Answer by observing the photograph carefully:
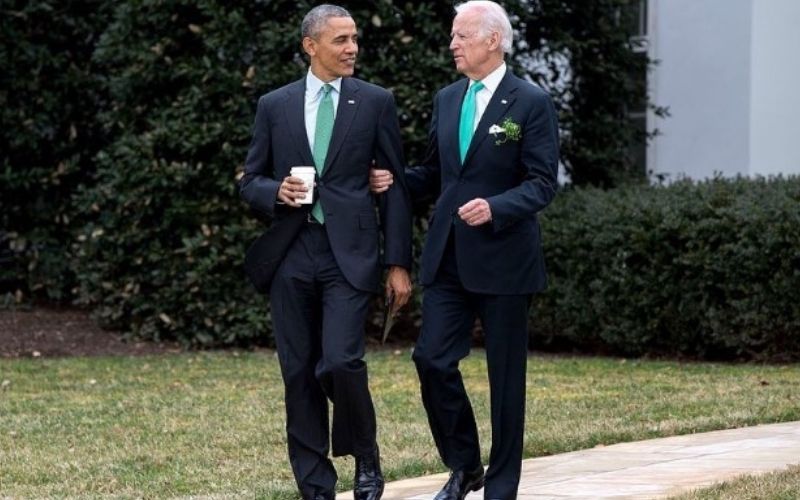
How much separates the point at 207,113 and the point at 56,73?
2.39 m

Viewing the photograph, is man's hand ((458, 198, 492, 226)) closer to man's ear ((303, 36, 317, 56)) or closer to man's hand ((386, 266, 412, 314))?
man's hand ((386, 266, 412, 314))

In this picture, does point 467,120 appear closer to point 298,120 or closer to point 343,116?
point 343,116

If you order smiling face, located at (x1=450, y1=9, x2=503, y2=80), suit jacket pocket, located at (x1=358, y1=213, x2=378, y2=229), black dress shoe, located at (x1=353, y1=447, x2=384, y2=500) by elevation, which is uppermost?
smiling face, located at (x1=450, y1=9, x2=503, y2=80)

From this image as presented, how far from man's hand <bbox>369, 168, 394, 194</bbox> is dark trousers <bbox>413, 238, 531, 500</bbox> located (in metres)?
0.39

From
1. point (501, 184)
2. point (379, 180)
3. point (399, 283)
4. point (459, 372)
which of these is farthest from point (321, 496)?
point (501, 184)

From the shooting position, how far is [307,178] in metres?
6.45

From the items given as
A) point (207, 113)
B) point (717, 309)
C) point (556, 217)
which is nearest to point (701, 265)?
point (717, 309)

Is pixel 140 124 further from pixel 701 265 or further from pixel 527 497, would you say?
pixel 527 497

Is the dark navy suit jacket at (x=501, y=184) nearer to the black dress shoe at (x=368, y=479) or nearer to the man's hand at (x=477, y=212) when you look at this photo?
the man's hand at (x=477, y=212)

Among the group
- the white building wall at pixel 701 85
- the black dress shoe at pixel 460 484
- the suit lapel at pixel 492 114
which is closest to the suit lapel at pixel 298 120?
the suit lapel at pixel 492 114

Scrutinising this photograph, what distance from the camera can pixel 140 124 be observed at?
1406 centimetres

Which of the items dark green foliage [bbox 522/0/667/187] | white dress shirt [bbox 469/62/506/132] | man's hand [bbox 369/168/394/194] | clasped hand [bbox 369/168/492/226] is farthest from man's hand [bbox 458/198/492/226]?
dark green foliage [bbox 522/0/667/187]

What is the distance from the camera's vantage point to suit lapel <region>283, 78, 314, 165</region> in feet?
21.6

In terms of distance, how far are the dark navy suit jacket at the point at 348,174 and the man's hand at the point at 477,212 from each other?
0.49 metres
